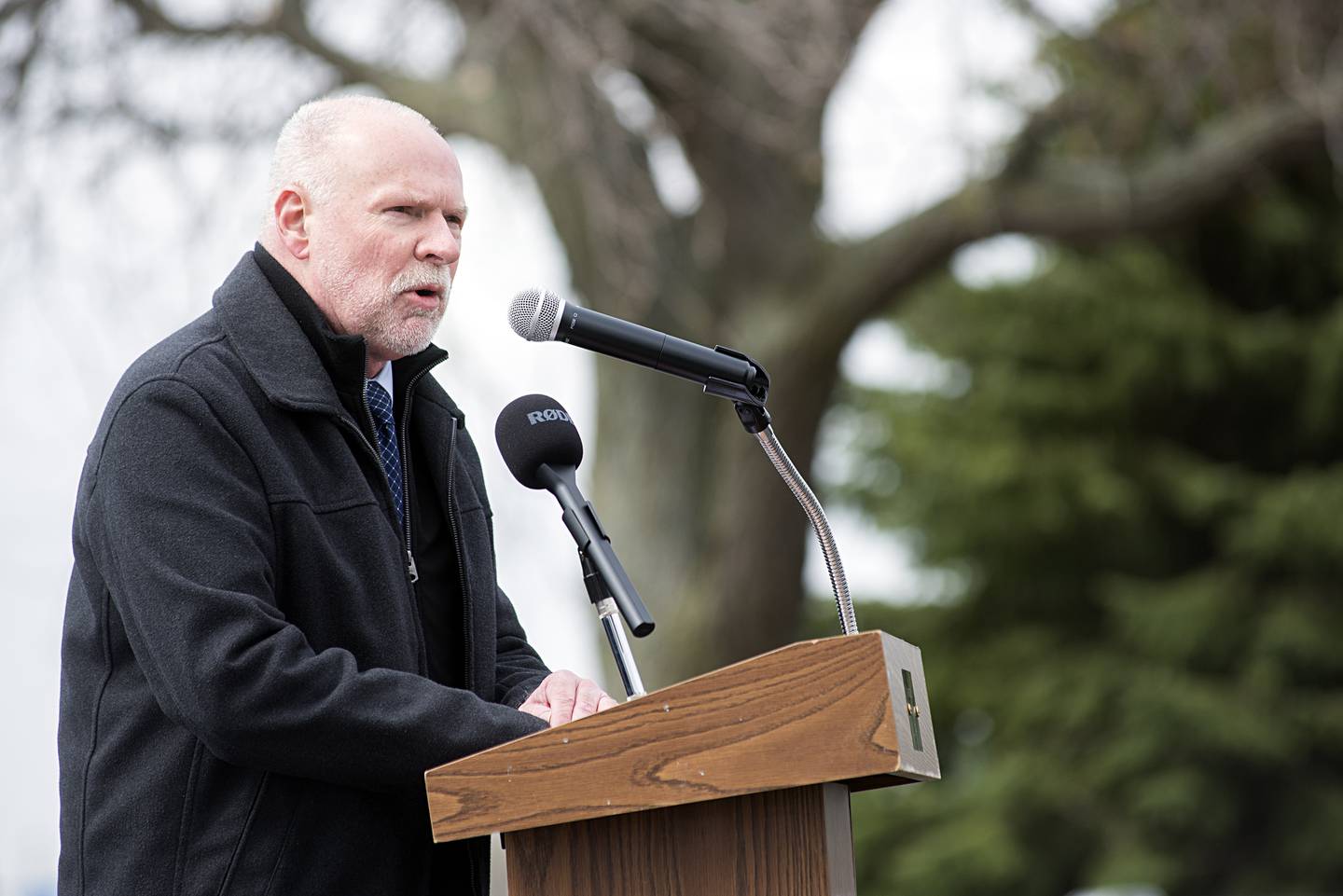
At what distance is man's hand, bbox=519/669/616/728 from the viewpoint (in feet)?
6.89

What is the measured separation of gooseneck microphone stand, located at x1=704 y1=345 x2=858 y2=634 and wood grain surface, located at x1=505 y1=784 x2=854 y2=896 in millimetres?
277

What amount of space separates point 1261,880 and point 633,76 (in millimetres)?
7532

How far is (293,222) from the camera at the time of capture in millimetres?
2279

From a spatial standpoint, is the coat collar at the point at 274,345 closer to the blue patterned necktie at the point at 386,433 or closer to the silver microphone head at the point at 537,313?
the blue patterned necktie at the point at 386,433

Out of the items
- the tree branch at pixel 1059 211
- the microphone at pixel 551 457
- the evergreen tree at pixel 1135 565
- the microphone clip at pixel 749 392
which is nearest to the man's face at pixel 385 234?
the microphone at pixel 551 457

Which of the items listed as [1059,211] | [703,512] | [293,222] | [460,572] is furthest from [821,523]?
[1059,211]

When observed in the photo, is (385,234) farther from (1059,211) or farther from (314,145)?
(1059,211)

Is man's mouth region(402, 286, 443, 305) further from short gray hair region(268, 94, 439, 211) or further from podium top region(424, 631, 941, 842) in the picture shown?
podium top region(424, 631, 941, 842)

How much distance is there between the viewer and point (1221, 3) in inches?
280

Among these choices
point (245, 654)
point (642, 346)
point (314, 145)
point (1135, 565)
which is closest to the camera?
point (245, 654)

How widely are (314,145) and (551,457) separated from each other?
53 cm

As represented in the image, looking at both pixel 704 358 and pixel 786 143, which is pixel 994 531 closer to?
pixel 786 143

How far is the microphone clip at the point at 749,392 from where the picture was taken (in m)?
2.06

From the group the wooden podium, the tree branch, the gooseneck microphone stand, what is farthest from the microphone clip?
the tree branch
